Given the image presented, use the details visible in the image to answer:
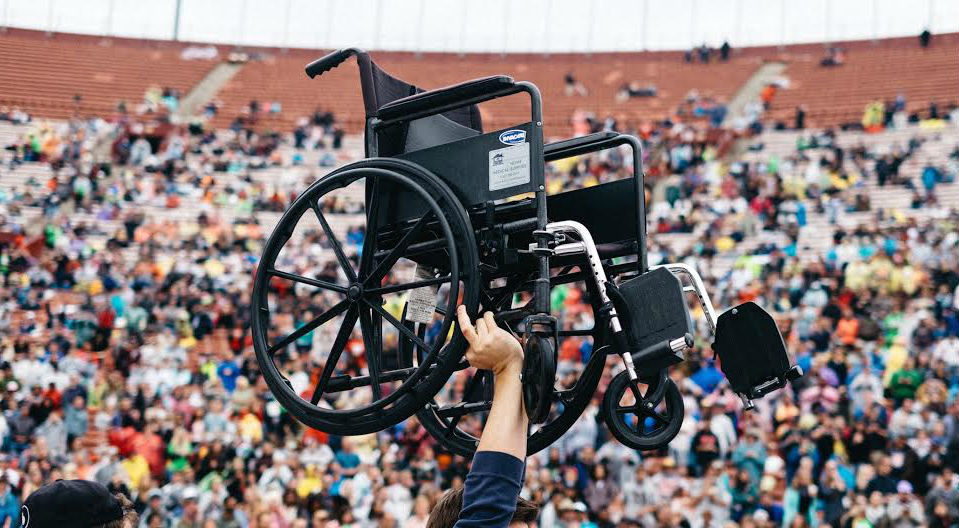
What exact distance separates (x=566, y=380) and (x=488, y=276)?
7257 mm

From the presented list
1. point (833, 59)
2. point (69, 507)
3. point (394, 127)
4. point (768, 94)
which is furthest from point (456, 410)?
point (833, 59)

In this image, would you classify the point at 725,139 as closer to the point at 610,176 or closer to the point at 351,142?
the point at 610,176

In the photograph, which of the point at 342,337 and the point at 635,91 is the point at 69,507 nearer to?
the point at 342,337

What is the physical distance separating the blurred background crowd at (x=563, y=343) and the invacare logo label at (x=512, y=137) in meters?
5.38

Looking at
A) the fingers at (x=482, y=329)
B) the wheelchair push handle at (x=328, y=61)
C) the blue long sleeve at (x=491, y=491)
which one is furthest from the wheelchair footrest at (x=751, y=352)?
the wheelchair push handle at (x=328, y=61)

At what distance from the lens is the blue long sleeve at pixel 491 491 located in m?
1.80

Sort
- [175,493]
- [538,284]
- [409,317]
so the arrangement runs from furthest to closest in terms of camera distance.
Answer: [175,493] → [409,317] → [538,284]

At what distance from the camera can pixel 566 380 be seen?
1019cm

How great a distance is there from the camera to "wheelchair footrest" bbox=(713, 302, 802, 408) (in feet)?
9.37

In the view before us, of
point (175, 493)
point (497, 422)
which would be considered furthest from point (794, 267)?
point (497, 422)

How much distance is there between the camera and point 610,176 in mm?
16906

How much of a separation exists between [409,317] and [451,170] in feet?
1.75

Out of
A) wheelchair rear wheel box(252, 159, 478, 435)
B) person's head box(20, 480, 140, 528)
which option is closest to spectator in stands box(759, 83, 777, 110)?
wheelchair rear wheel box(252, 159, 478, 435)

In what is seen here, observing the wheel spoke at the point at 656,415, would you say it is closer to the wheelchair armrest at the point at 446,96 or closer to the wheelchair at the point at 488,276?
the wheelchair at the point at 488,276
